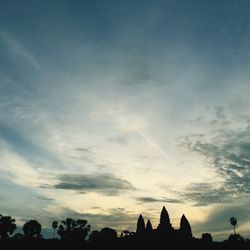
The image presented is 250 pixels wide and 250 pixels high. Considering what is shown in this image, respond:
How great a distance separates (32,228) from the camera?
99750mm

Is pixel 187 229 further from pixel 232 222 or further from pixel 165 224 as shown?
pixel 232 222

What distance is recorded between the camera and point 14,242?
69.1 meters

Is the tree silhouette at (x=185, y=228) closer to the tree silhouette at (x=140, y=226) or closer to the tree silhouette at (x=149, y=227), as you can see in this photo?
the tree silhouette at (x=149, y=227)

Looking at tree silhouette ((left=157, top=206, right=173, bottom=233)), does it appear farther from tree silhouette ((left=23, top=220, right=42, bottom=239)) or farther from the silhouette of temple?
tree silhouette ((left=23, top=220, right=42, bottom=239))

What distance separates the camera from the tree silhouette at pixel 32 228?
99.4 meters

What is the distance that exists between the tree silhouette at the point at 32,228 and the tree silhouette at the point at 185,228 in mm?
58692

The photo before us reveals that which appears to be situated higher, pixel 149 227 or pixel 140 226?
pixel 140 226

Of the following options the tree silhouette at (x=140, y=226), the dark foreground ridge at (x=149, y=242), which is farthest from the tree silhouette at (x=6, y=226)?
the tree silhouette at (x=140, y=226)

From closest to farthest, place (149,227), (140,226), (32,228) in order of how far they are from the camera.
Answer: (149,227) < (140,226) < (32,228)

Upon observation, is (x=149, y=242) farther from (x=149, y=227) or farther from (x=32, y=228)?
(x=32, y=228)

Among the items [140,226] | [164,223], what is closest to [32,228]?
[140,226]

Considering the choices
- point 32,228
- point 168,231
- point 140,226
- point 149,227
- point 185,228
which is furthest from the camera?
point 32,228

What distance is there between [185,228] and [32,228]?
59688mm

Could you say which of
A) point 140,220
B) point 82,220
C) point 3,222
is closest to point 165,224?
point 140,220
